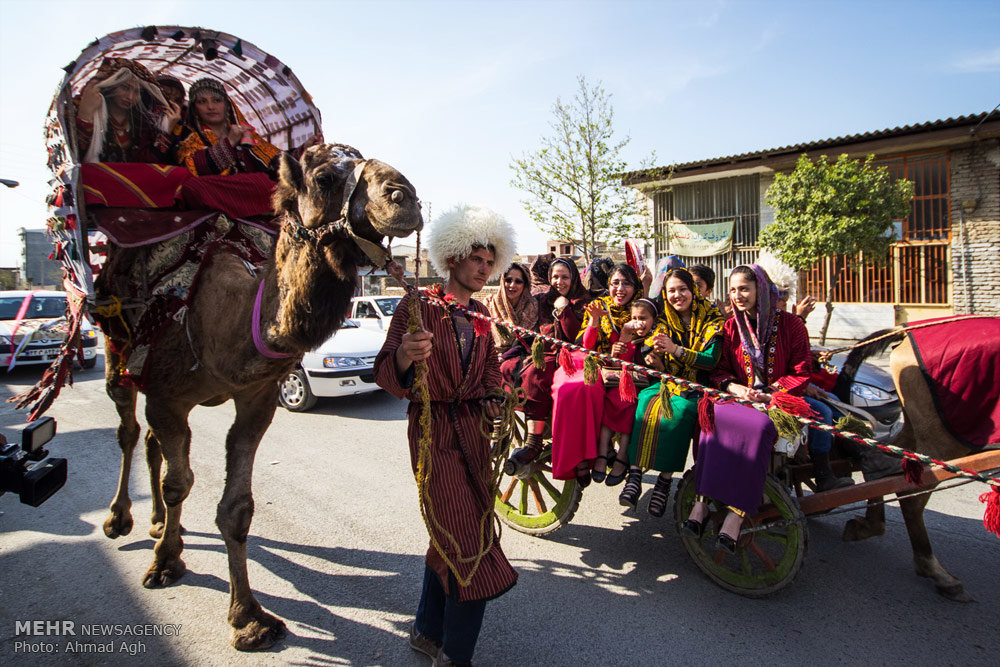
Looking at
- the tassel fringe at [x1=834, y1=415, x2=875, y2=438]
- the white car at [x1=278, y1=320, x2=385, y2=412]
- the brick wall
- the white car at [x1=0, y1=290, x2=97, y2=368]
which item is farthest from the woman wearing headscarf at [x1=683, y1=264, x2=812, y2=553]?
the brick wall

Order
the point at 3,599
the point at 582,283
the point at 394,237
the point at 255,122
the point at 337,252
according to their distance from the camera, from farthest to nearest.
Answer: the point at 582,283 < the point at 255,122 < the point at 3,599 < the point at 337,252 < the point at 394,237

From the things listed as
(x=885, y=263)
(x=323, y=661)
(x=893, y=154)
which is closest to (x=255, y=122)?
(x=323, y=661)

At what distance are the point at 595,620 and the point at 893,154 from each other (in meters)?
16.0

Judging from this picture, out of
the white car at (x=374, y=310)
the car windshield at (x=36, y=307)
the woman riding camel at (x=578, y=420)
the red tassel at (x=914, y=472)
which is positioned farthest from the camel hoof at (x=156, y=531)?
the car windshield at (x=36, y=307)

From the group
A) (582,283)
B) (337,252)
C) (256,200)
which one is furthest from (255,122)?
(582,283)

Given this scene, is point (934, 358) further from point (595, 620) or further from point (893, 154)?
point (893, 154)

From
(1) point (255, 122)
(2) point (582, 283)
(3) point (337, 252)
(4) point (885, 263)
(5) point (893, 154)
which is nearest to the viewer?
(3) point (337, 252)

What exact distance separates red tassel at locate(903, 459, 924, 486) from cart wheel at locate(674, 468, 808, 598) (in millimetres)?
594

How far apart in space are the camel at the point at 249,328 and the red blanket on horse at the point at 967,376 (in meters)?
3.25

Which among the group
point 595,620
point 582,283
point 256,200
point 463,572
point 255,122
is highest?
point 255,122

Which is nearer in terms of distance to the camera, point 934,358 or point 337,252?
point 337,252

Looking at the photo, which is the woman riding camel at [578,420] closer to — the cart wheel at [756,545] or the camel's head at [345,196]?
the cart wheel at [756,545]

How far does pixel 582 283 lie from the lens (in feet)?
18.0

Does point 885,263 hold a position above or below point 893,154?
below
